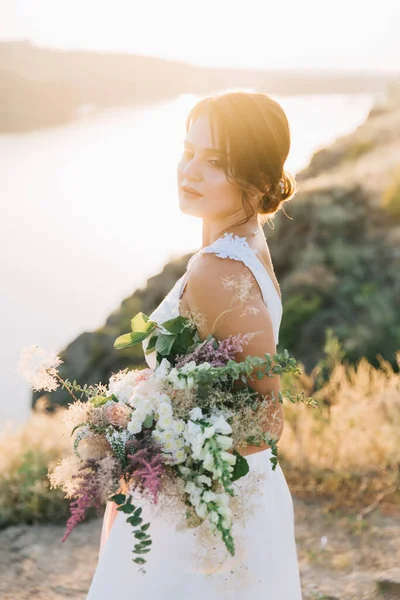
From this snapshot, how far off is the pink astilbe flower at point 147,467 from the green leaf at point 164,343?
Result: 0.36 meters

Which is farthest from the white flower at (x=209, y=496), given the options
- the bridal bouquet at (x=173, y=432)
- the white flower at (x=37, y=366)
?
the white flower at (x=37, y=366)

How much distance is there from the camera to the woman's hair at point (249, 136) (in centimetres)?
219

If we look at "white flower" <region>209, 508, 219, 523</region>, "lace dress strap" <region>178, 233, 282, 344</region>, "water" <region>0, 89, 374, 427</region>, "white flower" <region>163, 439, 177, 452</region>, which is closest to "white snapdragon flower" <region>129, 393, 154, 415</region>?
"white flower" <region>163, 439, 177, 452</region>

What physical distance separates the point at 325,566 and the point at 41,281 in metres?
15.6

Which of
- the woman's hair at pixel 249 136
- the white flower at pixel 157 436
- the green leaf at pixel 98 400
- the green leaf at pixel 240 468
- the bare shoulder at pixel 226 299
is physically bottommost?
the green leaf at pixel 240 468

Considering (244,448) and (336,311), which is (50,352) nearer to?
(244,448)

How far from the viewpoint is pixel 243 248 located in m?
2.18

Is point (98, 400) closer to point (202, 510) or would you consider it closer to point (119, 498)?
point (119, 498)

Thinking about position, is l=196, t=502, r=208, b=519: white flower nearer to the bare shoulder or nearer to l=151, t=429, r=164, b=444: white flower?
l=151, t=429, r=164, b=444: white flower

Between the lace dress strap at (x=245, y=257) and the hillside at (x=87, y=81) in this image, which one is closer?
the lace dress strap at (x=245, y=257)

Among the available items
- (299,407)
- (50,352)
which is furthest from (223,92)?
(299,407)

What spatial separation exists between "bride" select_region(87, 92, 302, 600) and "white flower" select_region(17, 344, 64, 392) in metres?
0.38

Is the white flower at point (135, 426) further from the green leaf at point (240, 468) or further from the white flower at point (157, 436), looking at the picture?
the green leaf at point (240, 468)

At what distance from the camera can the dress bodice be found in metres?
2.13
